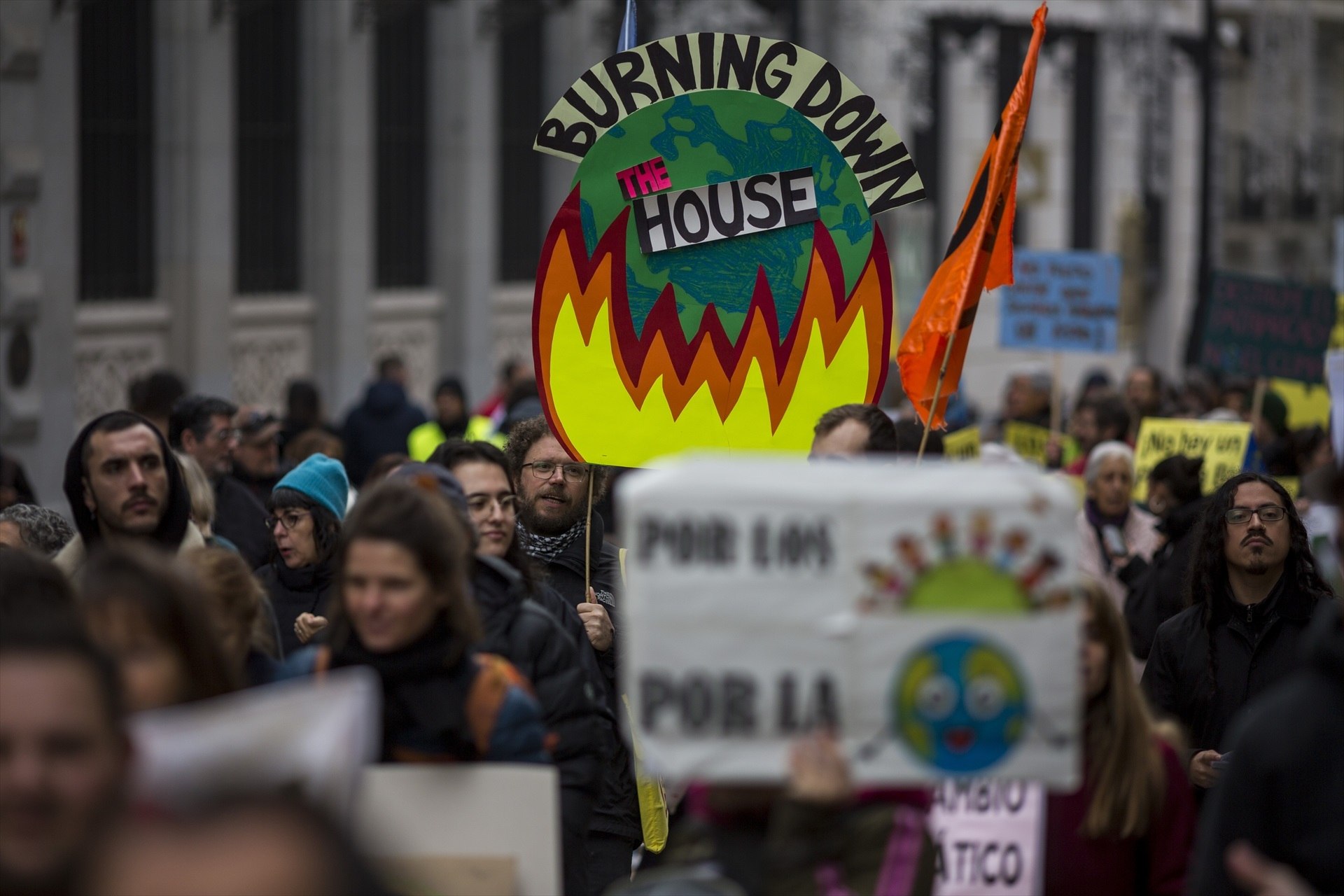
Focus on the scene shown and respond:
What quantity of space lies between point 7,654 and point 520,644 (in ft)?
5.95

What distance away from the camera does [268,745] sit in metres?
2.82

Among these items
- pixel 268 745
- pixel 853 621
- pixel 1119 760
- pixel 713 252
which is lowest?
pixel 1119 760

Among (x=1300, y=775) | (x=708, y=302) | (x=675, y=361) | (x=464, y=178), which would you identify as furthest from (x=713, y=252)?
(x=464, y=178)

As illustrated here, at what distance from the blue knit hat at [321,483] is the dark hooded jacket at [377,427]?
295 inches

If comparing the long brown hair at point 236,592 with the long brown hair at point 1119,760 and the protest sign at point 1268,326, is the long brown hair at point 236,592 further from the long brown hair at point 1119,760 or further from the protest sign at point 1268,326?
the protest sign at point 1268,326

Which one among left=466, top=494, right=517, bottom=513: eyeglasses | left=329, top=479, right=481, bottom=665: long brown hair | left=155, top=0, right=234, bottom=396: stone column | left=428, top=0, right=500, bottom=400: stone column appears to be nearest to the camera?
left=329, top=479, right=481, bottom=665: long brown hair

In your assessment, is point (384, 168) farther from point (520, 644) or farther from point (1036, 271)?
point (520, 644)

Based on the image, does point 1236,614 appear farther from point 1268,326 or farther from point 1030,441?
point 1268,326

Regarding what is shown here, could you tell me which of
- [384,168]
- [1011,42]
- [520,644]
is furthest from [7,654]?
[1011,42]

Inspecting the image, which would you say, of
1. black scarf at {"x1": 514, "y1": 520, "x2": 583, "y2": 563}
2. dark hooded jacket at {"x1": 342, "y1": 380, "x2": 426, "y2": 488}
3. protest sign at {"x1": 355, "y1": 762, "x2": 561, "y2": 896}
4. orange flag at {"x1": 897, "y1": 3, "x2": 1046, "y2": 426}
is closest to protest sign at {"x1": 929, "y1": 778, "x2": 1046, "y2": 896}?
protest sign at {"x1": 355, "y1": 762, "x2": 561, "y2": 896}

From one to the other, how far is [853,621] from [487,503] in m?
2.39

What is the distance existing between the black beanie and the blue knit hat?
986 mm

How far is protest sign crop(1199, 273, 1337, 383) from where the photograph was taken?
1367cm

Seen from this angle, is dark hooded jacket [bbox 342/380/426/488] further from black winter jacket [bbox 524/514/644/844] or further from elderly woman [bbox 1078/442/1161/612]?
black winter jacket [bbox 524/514/644/844]
